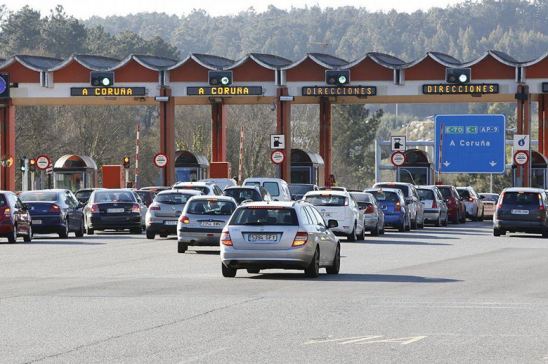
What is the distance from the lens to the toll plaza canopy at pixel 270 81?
212 ft

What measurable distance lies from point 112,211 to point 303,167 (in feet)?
71.1

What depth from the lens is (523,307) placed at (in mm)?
19641

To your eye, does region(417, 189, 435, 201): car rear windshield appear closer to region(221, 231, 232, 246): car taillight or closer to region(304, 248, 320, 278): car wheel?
region(304, 248, 320, 278): car wheel

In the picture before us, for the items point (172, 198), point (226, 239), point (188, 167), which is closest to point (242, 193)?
point (172, 198)

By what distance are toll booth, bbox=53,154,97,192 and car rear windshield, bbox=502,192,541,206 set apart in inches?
1038

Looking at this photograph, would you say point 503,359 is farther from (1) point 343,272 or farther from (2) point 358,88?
(2) point 358,88

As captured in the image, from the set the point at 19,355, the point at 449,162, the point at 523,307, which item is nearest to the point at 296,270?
the point at 523,307

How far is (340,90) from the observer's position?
64.7 m

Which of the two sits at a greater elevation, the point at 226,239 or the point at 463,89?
the point at 463,89

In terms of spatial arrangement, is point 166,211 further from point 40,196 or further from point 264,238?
point 264,238

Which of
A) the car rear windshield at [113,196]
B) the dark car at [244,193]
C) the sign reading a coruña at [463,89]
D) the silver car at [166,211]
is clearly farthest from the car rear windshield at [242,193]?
the sign reading a coruña at [463,89]

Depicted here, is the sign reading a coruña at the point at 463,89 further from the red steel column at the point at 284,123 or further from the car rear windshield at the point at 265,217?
the car rear windshield at the point at 265,217

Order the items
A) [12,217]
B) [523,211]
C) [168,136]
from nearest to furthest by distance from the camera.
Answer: [12,217], [523,211], [168,136]

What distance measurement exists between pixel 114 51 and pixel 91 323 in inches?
5383
